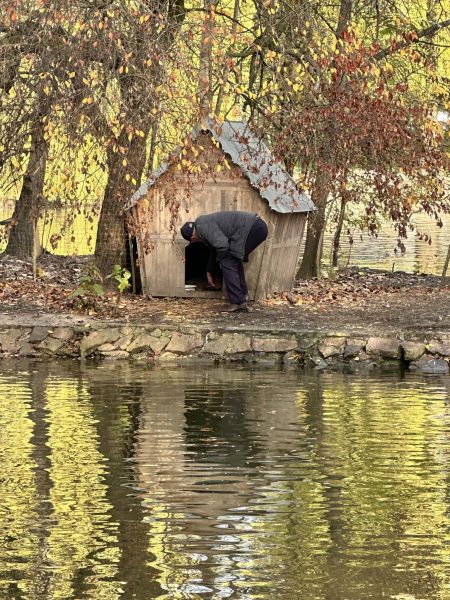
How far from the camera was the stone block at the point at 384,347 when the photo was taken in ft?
56.4

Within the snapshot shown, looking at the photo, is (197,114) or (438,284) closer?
(197,114)

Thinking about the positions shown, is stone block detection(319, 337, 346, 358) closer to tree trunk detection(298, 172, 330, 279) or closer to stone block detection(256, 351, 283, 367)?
stone block detection(256, 351, 283, 367)

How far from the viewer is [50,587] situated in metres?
7.47

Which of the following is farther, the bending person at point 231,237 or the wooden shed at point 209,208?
the wooden shed at point 209,208

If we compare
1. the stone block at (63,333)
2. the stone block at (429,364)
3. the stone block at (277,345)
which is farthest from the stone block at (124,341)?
the stone block at (429,364)

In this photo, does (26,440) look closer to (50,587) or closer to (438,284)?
(50,587)

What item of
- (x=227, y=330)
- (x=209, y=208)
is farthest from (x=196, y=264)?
(x=227, y=330)

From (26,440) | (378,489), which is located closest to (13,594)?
(378,489)

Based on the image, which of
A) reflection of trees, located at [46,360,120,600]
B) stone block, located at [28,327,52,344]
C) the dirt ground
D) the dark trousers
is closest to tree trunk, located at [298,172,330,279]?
the dirt ground

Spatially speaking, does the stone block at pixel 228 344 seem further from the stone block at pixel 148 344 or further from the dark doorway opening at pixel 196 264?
the dark doorway opening at pixel 196 264

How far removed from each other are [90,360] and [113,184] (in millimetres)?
3099

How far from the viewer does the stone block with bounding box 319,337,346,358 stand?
677 inches

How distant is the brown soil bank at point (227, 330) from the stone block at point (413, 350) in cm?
1

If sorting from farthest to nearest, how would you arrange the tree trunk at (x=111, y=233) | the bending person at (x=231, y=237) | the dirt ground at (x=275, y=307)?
the tree trunk at (x=111, y=233), the bending person at (x=231, y=237), the dirt ground at (x=275, y=307)
